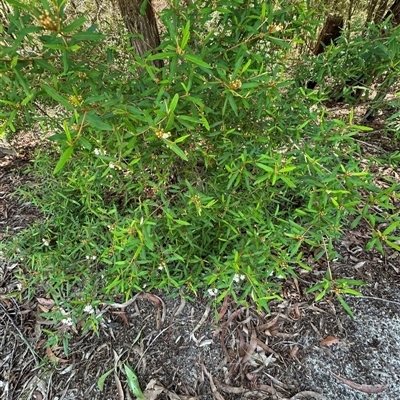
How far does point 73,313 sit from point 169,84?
129 centimetres

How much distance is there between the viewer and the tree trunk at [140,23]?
1.46 metres

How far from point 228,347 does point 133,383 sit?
0.50 m

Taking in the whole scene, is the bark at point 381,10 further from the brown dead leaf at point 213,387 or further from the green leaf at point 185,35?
the brown dead leaf at point 213,387

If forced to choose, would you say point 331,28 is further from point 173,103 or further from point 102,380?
Answer: point 102,380

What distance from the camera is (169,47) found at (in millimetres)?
1016

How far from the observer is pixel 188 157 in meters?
1.55

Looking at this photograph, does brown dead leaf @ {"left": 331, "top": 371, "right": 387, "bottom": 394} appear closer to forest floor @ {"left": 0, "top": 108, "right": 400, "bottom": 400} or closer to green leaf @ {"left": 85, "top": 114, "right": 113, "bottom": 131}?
forest floor @ {"left": 0, "top": 108, "right": 400, "bottom": 400}

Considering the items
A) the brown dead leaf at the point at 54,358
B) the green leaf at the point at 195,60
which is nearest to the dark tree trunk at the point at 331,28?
the green leaf at the point at 195,60

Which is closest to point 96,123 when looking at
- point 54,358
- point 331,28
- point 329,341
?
point 54,358

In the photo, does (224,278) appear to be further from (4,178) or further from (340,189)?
(4,178)

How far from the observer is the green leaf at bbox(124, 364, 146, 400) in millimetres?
1577

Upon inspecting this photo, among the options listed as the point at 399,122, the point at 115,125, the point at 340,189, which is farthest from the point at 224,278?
the point at 399,122

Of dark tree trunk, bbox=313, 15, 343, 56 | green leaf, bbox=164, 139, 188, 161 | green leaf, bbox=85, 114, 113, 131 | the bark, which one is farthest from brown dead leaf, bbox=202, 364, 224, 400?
the bark

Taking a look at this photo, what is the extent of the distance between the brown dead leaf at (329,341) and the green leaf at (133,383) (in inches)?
36.3
